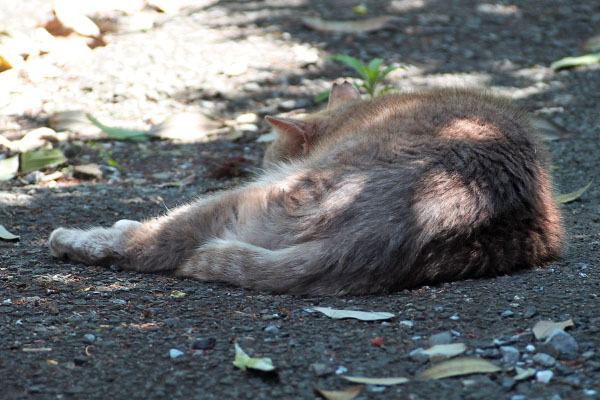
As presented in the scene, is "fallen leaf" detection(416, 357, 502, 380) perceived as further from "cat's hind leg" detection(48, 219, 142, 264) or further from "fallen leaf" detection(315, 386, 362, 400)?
"cat's hind leg" detection(48, 219, 142, 264)

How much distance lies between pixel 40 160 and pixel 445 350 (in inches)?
151

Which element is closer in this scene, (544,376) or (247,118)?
(544,376)

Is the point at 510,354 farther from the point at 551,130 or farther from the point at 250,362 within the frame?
the point at 551,130

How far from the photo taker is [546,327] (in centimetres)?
268

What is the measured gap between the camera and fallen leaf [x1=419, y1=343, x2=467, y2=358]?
254cm

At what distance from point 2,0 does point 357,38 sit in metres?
4.24

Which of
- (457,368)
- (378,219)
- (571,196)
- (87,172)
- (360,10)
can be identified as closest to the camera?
(457,368)

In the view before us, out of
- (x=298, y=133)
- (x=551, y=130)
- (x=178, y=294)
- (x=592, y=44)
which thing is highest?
(x=592, y=44)

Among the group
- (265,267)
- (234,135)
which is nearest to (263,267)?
(265,267)

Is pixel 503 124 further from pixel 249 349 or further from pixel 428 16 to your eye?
pixel 428 16

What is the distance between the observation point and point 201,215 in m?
3.66

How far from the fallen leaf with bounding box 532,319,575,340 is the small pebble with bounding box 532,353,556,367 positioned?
5.3 inches

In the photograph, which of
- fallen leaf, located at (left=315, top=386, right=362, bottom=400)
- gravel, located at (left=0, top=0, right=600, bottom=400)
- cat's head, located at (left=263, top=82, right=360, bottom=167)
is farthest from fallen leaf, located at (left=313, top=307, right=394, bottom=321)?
cat's head, located at (left=263, top=82, right=360, bottom=167)

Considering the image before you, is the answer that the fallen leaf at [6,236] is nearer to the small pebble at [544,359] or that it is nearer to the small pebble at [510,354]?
the small pebble at [510,354]
